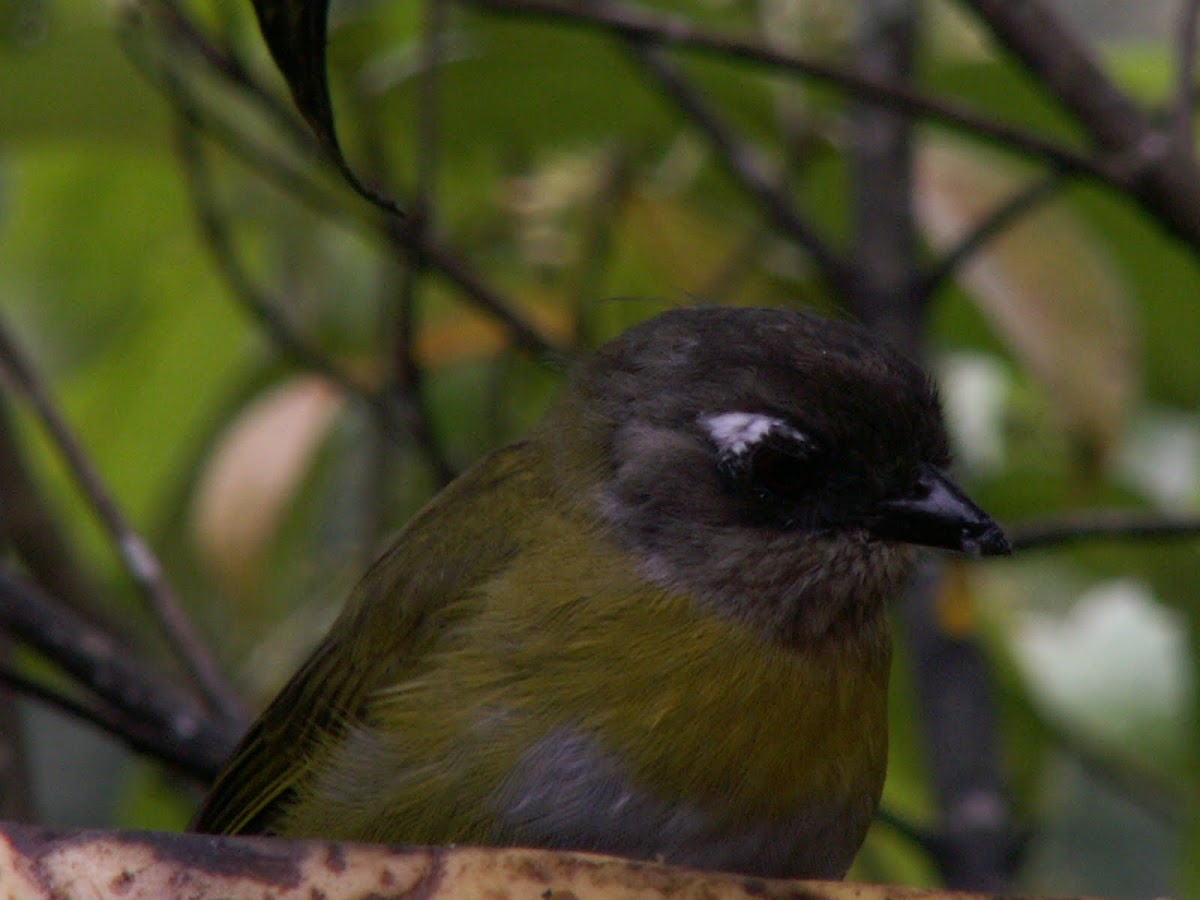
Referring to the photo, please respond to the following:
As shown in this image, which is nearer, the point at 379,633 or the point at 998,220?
the point at 379,633

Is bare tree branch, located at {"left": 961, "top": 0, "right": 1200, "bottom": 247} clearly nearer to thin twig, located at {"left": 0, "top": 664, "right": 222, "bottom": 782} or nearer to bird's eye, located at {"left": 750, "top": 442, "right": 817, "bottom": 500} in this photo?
bird's eye, located at {"left": 750, "top": 442, "right": 817, "bottom": 500}

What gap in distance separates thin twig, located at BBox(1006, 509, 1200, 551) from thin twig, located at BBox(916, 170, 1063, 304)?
1.83 ft

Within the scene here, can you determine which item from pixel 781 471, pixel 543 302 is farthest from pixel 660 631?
pixel 543 302

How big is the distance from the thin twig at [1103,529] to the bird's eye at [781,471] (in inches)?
23.3

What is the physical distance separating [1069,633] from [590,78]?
1.74m

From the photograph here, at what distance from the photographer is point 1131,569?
4422 millimetres

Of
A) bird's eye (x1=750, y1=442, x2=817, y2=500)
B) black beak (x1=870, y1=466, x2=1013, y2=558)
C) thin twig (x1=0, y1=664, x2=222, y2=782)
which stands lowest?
thin twig (x1=0, y1=664, x2=222, y2=782)

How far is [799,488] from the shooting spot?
3180 millimetres

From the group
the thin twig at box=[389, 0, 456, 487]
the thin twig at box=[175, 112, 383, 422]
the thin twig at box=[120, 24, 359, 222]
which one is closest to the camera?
the thin twig at box=[389, 0, 456, 487]

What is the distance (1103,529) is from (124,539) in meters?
1.87

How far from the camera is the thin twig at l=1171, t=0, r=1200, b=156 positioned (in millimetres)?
3320

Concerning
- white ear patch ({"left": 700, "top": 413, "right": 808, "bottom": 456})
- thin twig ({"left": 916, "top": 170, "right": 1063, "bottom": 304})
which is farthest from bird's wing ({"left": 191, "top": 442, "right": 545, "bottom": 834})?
thin twig ({"left": 916, "top": 170, "right": 1063, "bottom": 304})

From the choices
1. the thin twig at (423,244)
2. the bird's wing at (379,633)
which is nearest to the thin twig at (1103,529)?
the bird's wing at (379,633)

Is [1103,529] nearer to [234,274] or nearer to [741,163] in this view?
[741,163]
